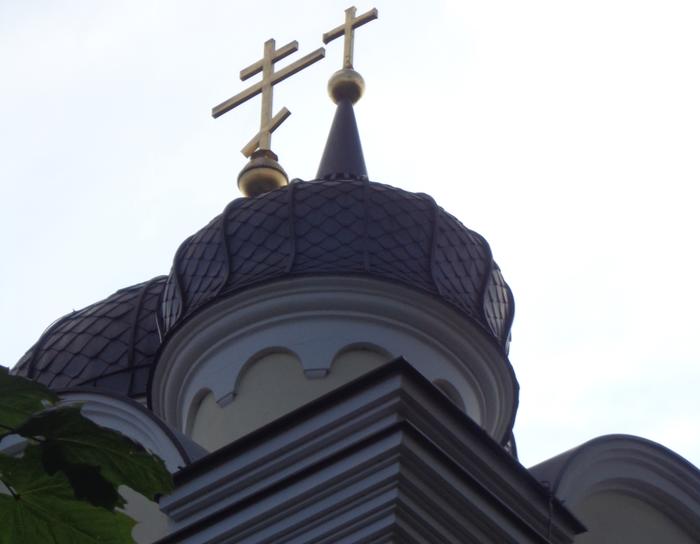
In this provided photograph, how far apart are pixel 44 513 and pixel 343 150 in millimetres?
7736

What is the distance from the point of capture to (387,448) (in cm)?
554

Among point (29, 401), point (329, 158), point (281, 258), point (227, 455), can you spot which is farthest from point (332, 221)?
point (29, 401)

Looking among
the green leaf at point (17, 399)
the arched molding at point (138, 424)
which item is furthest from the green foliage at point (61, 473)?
the arched molding at point (138, 424)

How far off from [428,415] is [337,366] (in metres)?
2.06

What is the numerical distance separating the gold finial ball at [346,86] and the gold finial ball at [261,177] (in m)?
0.62

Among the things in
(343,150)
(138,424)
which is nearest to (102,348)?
(343,150)

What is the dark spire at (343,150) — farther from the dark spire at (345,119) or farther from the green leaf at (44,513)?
the green leaf at (44,513)

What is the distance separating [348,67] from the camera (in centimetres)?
1025

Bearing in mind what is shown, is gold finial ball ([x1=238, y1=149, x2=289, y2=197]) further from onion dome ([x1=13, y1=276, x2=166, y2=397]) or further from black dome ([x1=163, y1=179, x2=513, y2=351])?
black dome ([x1=163, y1=179, x2=513, y2=351])

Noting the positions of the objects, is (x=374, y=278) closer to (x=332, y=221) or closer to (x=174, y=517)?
(x=332, y=221)

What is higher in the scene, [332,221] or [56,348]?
[56,348]

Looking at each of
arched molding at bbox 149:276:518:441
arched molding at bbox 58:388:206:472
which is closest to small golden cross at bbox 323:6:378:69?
arched molding at bbox 149:276:518:441

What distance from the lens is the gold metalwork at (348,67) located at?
397 inches

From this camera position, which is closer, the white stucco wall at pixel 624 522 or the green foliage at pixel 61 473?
the green foliage at pixel 61 473
